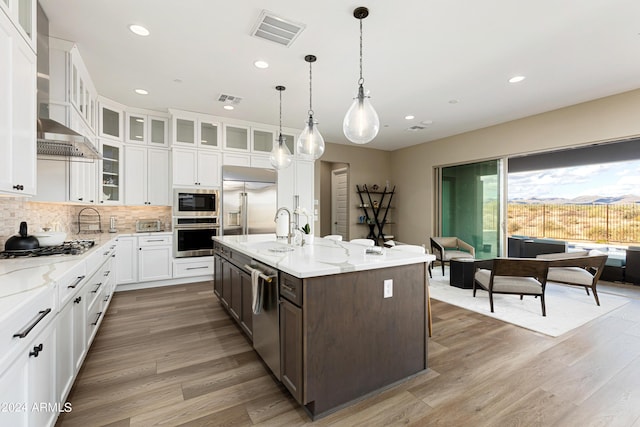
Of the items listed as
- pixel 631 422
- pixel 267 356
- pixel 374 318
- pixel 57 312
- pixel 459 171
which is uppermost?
pixel 459 171

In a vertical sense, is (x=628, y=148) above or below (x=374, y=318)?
above

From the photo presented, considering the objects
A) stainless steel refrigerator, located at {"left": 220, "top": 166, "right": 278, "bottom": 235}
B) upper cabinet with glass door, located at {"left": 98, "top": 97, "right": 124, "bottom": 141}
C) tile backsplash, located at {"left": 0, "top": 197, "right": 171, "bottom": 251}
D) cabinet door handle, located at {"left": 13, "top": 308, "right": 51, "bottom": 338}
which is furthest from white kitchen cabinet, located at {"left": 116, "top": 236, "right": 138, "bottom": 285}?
cabinet door handle, located at {"left": 13, "top": 308, "right": 51, "bottom": 338}

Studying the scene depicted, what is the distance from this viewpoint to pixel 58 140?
240cm

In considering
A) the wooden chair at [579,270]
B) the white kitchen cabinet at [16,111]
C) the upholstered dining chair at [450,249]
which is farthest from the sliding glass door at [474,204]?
the white kitchen cabinet at [16,111]

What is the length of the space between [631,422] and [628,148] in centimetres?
559

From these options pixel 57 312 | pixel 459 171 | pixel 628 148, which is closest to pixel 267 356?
pixel 57 312

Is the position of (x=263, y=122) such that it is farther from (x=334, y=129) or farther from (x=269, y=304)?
(x=269, y=304)

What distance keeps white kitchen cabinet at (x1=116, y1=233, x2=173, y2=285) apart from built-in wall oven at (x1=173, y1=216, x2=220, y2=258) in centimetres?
13

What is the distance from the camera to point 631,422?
5.66ft

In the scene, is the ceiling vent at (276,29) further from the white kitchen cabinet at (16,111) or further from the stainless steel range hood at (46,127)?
the stainless steel range hood at (46,127)

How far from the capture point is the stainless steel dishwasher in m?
2.01

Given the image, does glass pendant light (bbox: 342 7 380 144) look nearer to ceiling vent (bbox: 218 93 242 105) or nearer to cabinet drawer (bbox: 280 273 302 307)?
cabinet drawer (bbox: 280 273 302 307)

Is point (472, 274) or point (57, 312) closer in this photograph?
point (57, 312)

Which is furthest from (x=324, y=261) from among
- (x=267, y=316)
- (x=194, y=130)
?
(x=194, y=130)
